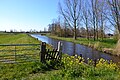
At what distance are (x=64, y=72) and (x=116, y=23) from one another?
3070 centimetres

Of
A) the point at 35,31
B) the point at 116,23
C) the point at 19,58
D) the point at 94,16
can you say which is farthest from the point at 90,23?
the point at 35,31

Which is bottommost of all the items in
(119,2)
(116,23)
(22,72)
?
(22,72)

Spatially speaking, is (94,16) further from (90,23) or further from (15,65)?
(15,65)

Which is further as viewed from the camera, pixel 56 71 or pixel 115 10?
pixel 115 10

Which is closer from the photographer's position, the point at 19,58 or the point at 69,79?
the point at 69,79

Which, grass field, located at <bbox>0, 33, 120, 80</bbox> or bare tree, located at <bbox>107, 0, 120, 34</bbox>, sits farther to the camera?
bare tree, located at <bbox>107, 0, 120, 34</bbox>

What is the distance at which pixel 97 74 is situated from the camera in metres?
9.42

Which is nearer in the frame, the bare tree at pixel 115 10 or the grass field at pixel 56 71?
the grass field at pixel 56 71

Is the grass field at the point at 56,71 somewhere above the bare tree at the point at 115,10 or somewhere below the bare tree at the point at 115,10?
below

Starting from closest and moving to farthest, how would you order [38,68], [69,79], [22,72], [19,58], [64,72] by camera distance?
[69,79]
[64,72]
[22,72]
[38,68]
[19,58]

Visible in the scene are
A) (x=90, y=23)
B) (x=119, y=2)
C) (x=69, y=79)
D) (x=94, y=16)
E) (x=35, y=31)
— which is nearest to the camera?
(x=69, y=79)

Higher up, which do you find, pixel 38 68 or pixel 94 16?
pixel 94 16

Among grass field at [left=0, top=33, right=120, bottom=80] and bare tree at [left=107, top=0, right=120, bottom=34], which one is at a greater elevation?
bare tree at [left=107, top=0, right=120, bottom=34]

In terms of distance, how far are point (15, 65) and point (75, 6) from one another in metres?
48.3
